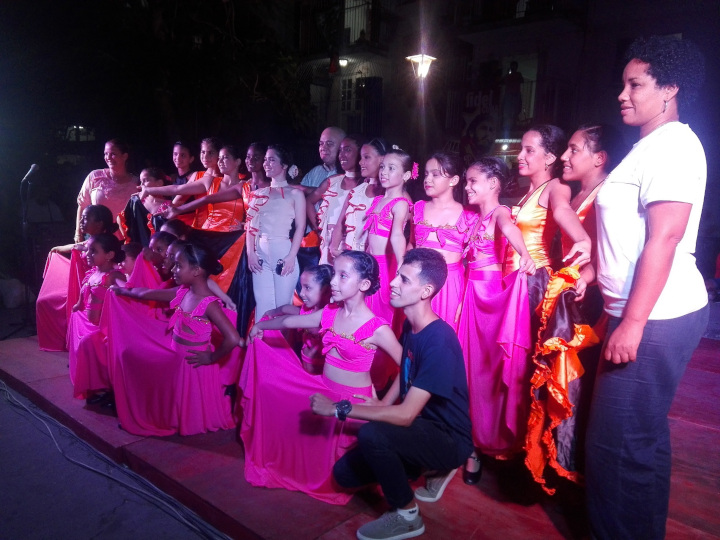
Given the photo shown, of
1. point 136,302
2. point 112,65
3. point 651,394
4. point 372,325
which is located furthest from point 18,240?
point 651,394

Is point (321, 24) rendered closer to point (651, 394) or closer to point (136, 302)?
point (136, 302)

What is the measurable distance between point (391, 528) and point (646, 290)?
150 centimetres

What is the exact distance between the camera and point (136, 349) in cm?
340

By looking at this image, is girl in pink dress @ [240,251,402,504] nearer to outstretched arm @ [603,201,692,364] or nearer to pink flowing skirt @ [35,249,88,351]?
outstretched arm @ [603,201,692,364]

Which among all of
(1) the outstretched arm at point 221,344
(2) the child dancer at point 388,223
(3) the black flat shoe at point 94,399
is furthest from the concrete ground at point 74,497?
(2) the child dancer at point 388,223

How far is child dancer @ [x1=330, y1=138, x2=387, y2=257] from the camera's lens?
12.4 ft

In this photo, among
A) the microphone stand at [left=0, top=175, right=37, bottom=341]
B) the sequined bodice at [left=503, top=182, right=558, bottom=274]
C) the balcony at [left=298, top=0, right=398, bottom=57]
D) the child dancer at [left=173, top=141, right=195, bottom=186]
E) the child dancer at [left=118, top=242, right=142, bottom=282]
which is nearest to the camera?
the sequined bodice at [left=503, top=182, right=558, bottom=274]

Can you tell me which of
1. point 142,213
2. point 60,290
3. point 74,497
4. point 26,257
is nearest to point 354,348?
point 74,497

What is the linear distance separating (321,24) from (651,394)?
18.2 metres

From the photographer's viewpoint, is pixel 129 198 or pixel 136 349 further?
pixel 129 198

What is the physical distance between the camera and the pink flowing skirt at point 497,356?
2557mm

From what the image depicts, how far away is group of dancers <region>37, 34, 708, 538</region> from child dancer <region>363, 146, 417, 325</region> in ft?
0.04

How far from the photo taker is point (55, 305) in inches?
198

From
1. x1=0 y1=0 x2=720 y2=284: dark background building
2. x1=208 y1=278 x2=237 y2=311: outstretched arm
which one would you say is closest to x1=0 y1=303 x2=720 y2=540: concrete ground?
x1=208 y1=278 x2=237 y2=311: outstretched arm
